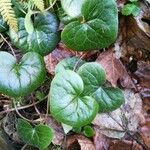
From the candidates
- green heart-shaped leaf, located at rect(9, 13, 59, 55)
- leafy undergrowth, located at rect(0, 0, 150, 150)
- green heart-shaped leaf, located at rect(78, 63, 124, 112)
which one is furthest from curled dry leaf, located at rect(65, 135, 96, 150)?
green heart-shaped leaf, located at rect(9, 13, 59, 55)

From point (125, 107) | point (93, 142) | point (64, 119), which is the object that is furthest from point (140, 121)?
point (64, 119)

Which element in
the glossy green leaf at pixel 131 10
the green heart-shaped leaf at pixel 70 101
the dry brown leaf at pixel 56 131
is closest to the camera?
the green heart-shaped leaf at pixel 70 101

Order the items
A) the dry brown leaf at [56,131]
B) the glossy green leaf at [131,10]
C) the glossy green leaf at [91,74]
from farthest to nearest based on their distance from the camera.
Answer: the dry brown leaf at [56,131], the glossy green leaf at [131,10], the glossy green leaf at [91,74]

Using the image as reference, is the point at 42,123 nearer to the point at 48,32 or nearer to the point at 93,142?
the point at 93,142

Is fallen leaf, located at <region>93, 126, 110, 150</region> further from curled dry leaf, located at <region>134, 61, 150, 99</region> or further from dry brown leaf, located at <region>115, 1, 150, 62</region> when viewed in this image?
dry brown leaf, located at <region>115, 1, 150, 62</region>

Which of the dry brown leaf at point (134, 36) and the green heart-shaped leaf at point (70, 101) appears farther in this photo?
the dry brown leaf at point (134, 36)

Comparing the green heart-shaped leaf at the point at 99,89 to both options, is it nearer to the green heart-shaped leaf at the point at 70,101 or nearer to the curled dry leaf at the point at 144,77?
the green heart-shaped leaf at the point at 70,101

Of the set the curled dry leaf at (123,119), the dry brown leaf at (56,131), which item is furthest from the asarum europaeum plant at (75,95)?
the dry brown leaf at (56,131)
